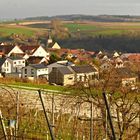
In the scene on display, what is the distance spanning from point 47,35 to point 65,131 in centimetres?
6852

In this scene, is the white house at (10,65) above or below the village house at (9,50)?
below

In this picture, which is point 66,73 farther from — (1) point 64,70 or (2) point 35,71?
(2) point 35,71

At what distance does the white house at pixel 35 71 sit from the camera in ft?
102

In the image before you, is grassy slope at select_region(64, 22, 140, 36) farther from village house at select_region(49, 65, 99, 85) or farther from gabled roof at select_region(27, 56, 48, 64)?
village house at select_region(49, 65, 99, 85)

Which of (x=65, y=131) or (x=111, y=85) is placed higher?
(x=111, y=85)

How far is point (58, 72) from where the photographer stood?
2891cm

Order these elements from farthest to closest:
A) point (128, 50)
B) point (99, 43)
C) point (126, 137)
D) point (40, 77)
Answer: point (99, 43)
point (128, 50)
point (40, 77)
point (126, 137)

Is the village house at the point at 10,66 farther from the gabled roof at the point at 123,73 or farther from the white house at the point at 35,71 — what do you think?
the gabled roof at the point at 123,73

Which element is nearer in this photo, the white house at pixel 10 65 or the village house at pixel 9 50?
the white house at pixel 10 65

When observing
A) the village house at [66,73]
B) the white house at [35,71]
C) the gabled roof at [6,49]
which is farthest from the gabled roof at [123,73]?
the gabled roof at [6,49]

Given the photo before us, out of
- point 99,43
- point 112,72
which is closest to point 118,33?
point 99,43

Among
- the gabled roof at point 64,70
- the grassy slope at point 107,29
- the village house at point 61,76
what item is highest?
the grassy slope at point 107,29

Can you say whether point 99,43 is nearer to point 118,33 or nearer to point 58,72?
point 118,33

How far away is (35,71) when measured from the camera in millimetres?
31000
